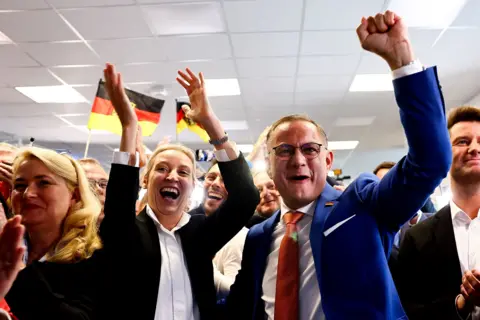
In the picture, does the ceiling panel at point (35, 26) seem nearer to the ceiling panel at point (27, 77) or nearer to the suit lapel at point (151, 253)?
the ceiling panel at point (27, 77)

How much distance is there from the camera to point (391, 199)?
119 centimetres

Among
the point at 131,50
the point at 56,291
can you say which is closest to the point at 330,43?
the point at 131,50

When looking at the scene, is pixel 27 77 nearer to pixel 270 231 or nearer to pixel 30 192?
pixel 30 192

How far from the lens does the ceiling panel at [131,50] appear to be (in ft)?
15.1

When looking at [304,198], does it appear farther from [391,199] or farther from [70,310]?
[70,310]

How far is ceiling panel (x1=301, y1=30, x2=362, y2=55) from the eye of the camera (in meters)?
4.39

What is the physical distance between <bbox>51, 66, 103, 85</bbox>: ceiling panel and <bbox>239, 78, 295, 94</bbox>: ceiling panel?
1.96m

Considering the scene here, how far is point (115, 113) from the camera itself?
14.8ft

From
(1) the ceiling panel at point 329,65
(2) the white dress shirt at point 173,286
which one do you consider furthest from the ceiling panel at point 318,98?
(2) the white dress shirt at point 173,286

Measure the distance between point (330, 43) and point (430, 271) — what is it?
3478mm

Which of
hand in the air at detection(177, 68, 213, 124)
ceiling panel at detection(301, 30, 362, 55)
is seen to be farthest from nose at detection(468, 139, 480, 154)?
ceiling panel at detection(301, 30, 362, 55)

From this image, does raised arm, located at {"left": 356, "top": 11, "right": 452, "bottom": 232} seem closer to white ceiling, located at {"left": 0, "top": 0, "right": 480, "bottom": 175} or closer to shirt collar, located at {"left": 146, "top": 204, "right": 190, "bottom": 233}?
shirt collar, located at {"left": 146, "top": 204, "right": 190, "bottom": 233}

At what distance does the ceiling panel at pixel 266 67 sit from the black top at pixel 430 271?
11.9 feet

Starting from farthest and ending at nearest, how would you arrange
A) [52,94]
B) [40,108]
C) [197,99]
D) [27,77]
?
[40,108] → [52,94] → [27,77] → [197,99]
